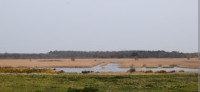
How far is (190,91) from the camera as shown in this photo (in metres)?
26.1

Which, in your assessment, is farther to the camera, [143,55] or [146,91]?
[143,55]

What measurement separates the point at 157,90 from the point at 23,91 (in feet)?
35.5

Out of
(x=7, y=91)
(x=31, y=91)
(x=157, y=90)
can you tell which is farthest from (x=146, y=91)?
(x=7, y=91)

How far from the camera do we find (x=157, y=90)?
1056 inches

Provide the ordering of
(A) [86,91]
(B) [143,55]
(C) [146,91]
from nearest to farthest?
1. (A) [86,91]
2. (C) [146,91]
3. (B) [143,55]

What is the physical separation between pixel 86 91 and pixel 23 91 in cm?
513

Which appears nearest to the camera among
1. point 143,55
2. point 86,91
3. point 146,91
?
point 86,91

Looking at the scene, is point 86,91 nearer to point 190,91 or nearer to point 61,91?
point 61,91

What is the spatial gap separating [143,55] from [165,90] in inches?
6854

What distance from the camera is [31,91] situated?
83.7ft

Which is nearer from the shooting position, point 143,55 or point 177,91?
point 177,91

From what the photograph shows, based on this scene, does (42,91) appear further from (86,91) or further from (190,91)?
(190,91)

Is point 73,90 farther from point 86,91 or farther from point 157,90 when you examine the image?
point 157,90

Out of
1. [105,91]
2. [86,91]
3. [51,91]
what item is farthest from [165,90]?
[51,91]
